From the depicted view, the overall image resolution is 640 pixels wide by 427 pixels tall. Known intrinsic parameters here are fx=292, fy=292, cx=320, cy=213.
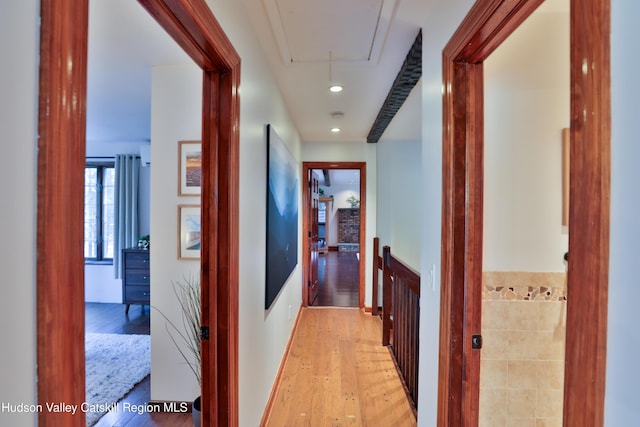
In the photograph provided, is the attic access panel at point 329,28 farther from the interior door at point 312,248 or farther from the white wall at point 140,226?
the white wall at point 140,226

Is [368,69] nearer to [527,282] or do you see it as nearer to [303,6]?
[303,6]

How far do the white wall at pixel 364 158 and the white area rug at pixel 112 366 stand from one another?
9.12 ft

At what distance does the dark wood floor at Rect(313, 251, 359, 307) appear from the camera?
4683mm

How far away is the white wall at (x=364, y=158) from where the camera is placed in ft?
13.8

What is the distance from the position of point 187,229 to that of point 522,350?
2126 millimetres

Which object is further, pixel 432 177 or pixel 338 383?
pixel 338 383

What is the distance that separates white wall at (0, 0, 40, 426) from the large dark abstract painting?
1534 mm

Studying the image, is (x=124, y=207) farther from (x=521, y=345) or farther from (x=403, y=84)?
(x=521, y=345)

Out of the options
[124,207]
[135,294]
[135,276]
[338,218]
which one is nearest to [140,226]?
[124,207]

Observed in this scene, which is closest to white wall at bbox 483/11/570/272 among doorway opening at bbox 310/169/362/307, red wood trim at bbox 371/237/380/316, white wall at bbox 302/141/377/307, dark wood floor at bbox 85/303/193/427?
dark wood floor at bbox 85/303/193/427

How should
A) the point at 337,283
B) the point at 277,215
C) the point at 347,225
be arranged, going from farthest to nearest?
the point at 347,225 < the point at 337,283 < the point at 277,215

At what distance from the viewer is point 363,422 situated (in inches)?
80.2

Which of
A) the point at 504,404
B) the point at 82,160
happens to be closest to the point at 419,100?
the point at 504,404

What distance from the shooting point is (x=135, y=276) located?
3652 millimetres
